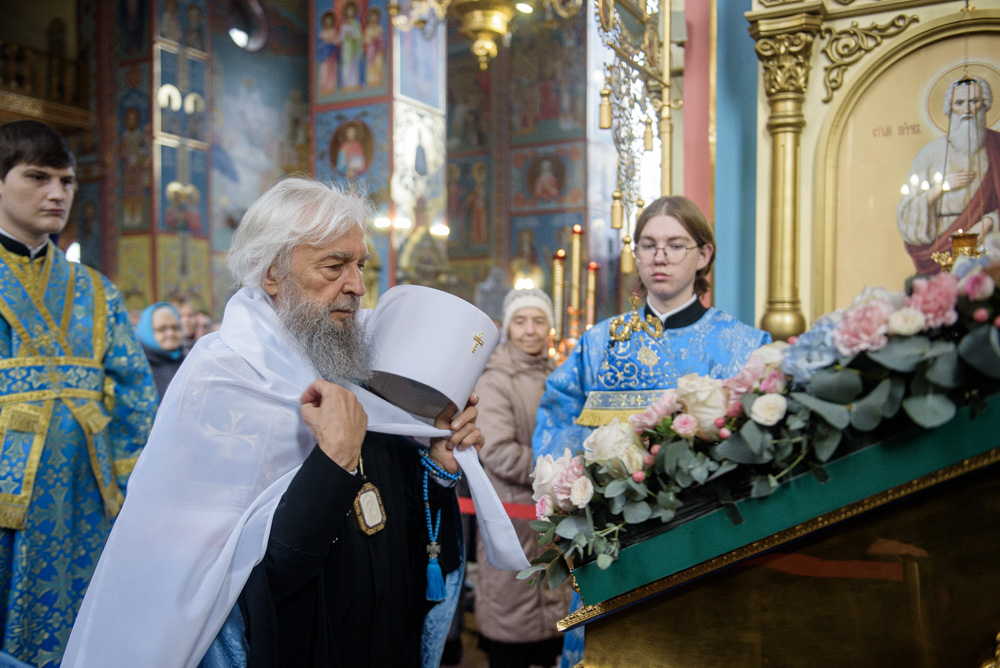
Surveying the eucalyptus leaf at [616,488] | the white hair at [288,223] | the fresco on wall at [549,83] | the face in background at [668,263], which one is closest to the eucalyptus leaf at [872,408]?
the eucalyptus leaf at [616,488]

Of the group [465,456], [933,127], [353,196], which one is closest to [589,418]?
[465,456]

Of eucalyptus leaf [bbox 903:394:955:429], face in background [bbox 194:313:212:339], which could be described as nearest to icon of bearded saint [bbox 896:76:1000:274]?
eucalyptus leaf [bbox 903:394:955:429]

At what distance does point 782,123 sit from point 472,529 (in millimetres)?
2835

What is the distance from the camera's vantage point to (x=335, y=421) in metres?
1.68

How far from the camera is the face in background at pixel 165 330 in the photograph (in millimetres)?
5172

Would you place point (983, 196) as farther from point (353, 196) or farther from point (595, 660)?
point (595, 660)

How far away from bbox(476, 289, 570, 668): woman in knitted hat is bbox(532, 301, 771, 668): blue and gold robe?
122 centimetres

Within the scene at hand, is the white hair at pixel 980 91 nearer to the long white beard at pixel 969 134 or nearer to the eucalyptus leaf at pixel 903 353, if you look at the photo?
the long white beard at pixel 969 134

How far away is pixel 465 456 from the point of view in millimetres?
1977

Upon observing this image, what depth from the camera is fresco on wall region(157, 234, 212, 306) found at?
12836 millimetres

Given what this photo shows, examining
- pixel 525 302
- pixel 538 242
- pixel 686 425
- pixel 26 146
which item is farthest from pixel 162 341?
pixel 538 242

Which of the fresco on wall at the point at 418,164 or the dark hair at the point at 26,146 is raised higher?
the fresco on wall at the point at 418,164

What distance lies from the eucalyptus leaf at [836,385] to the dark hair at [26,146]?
2531 millimetres

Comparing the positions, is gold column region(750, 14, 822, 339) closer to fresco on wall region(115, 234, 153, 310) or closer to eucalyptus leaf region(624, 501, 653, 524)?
eucalyptus leaf region(624, 501, 653, 524)
